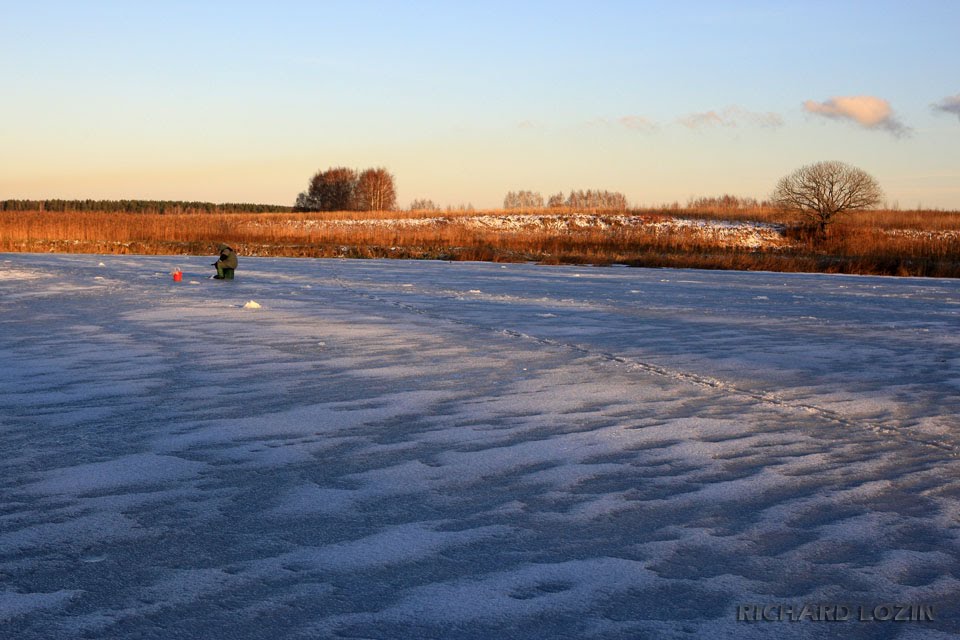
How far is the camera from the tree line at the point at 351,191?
88125 millimetres

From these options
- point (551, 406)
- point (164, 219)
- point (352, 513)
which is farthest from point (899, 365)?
point (164, 219)

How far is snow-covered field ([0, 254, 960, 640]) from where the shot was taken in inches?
98.0

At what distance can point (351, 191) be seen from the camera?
3514 inches

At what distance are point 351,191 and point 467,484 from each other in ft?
287

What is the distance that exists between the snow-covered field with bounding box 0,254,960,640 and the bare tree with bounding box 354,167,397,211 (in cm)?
8047

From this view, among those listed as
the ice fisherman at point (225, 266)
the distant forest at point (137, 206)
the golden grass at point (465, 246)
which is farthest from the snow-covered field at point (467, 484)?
the distant forest at point (137, 206)

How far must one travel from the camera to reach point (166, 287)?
1356cm

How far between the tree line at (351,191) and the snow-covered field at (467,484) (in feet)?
265

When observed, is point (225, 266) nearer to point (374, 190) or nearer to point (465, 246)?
point (465, 246)

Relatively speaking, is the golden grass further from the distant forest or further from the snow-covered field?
the distant forest

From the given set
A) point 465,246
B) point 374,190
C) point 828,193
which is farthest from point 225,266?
point 374,190

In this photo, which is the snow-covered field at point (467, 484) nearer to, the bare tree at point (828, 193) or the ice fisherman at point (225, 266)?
the ice fisherman at point (225, 266)

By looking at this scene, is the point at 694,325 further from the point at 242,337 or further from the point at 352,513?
the point at 352,513

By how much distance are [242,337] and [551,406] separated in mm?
3783
